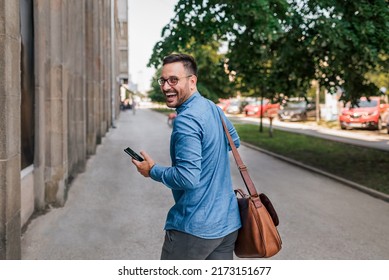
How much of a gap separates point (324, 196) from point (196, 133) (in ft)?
24.1

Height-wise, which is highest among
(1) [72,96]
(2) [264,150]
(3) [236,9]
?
(3) [236,9]

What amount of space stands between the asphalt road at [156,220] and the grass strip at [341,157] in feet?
2.47

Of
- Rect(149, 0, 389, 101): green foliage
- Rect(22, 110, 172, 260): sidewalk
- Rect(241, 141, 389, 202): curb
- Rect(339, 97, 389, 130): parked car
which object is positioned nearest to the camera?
Rect(22, 110, 172, 260): sidewalk

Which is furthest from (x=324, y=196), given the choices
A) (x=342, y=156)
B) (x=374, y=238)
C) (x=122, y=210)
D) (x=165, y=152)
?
(x=165, y=152)

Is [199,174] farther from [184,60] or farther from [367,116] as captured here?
[367,116]

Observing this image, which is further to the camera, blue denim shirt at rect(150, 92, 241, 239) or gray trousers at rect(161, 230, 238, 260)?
gray trousers at rect(161, 230, 238, 260)

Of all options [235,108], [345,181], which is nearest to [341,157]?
[345,181]

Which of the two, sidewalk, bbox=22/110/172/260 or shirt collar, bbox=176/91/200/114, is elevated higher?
shirt collar, bbox=176/91/200/114

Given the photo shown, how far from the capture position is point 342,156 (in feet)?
50.8

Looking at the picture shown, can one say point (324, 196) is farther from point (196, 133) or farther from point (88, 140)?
point (88, 140)

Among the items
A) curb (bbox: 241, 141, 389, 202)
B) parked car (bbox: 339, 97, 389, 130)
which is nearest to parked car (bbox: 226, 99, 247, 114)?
parked car (bbox: 339, 97, 389, 130)

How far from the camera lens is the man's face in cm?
256

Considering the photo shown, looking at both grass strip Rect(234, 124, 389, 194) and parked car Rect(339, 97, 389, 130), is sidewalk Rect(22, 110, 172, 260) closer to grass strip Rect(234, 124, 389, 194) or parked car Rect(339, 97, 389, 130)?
grass strip Rect(234, 124, 389, 194)

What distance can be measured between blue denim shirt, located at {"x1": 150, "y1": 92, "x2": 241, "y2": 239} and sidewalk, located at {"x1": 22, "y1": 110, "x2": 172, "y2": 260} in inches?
120
